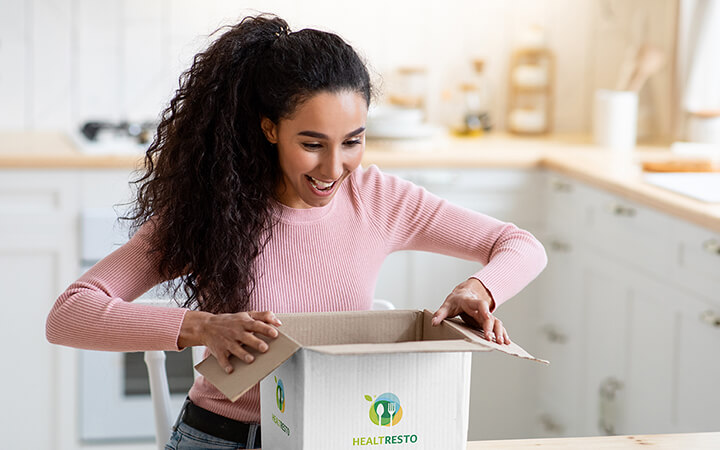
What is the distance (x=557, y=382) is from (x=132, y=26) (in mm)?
1766

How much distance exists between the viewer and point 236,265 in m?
1.34

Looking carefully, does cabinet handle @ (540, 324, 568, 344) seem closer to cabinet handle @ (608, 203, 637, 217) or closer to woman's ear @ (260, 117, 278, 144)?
cabinet handle @ (608, 203, 637, 217)

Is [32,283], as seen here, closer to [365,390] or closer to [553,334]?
Answer: [553,334]

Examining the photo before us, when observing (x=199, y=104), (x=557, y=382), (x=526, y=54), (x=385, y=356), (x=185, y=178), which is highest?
(x=526, y=54)

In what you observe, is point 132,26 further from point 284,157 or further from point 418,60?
point 284,157

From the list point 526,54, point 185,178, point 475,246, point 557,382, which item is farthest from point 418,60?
point 185,178

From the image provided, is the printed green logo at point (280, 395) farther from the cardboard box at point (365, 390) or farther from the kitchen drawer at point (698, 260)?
the kitchen drawer at point (698, 260)

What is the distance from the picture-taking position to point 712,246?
1.85 metres

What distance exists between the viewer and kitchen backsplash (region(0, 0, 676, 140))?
3086mm

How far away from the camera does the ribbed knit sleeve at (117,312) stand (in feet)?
3.89

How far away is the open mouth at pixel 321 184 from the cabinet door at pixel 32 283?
142 cm

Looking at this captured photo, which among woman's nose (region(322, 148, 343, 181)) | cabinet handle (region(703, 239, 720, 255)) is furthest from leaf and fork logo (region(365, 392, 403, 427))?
cabinet handle (region(703, 239, 720, 255))

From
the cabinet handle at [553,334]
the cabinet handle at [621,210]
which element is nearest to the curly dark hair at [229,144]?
the cabinet handle at [621,210]

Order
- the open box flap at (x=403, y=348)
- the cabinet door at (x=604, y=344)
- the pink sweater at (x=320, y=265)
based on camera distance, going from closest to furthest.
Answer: the open box flap at (x=403, y=348) < the pink sweater at (x=320, y=265) < the cabinet door at (x=604, y=344)
